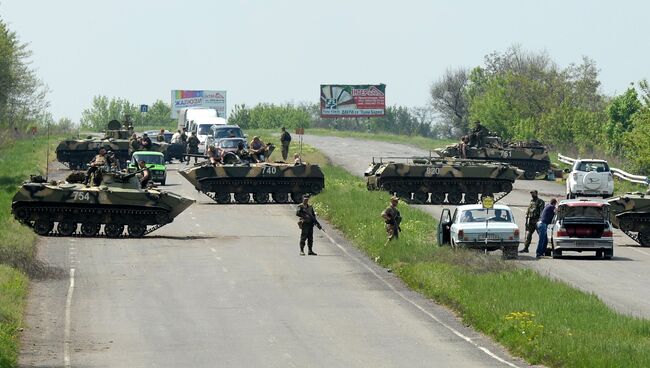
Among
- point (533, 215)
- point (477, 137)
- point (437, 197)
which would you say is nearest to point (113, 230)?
point (533, 215)

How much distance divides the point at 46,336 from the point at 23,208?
57.4 feet

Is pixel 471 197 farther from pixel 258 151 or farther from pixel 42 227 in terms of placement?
pixel 42 227

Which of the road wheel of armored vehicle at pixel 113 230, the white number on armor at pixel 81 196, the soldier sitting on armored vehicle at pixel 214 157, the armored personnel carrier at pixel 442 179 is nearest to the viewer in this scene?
the white number on armor at pixel 81 196

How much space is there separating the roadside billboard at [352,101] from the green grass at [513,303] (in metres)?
79.9

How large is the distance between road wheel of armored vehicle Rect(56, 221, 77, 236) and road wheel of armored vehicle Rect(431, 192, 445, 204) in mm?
18301

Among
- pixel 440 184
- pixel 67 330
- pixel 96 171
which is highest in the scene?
pixel 96 171

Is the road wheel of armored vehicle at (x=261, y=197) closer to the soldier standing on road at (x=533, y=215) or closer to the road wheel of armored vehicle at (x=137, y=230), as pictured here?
the road wheel of armored vehicle at (x=137, y=230)

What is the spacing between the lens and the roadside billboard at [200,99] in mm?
147000

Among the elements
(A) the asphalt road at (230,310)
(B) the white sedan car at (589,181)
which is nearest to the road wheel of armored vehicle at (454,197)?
(B) the white sedan car at (589,181)

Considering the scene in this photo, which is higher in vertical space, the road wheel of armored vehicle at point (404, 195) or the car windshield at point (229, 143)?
the car windshield at point (229, 143)

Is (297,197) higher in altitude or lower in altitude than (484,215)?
lower

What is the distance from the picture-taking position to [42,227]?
45.1m

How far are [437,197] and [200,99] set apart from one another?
294ft

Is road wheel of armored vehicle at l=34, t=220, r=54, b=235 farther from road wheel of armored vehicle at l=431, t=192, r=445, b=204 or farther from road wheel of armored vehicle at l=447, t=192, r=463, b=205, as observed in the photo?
road wheel of armored vehicle at l=447, t=192, r=463, b=205
